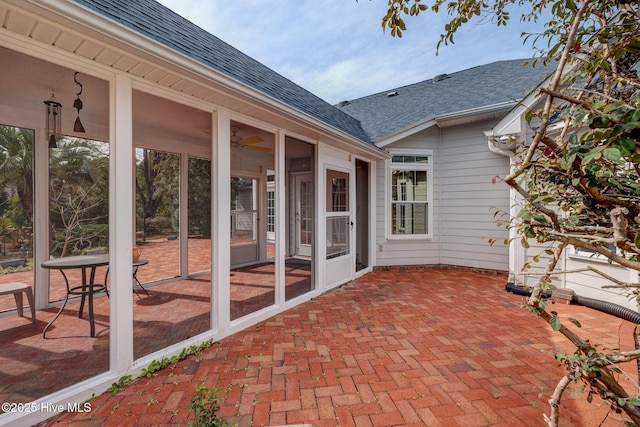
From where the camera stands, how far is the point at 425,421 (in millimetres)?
1895

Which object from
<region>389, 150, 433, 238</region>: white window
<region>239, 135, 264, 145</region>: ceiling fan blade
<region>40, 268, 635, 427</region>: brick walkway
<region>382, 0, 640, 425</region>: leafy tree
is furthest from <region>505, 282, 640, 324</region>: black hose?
<region>239, 135, 264, 145</region>: ceiling fan blade

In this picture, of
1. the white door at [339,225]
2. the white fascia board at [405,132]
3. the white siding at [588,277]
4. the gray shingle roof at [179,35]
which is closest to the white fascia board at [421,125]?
the white fascia board at [405,132]

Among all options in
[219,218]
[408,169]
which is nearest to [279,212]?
[219,218]

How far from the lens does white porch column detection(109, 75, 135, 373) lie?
2.24 metres

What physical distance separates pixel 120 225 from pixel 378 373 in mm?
2425

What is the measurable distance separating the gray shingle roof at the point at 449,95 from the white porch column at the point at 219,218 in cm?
410

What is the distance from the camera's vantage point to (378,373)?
2.45 metres

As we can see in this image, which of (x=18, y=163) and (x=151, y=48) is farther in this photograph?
(x=18, y=163)

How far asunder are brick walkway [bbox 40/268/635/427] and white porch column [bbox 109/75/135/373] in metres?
0.35

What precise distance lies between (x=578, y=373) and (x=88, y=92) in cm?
494

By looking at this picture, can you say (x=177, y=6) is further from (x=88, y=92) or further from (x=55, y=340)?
(x=55, y=340)

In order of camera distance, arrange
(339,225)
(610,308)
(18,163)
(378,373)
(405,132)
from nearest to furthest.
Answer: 1. (378,373)
2. (18,163)
3. (610,308)
4. (339,225)
5. (405,132)

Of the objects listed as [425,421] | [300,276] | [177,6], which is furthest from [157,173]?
[425,421]

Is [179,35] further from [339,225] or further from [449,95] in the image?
[449,95]
